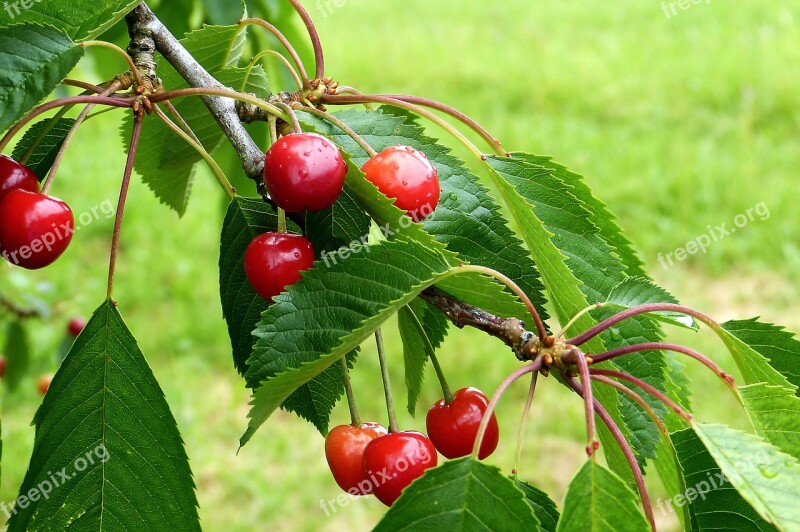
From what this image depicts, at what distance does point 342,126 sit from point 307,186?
7.1 inches

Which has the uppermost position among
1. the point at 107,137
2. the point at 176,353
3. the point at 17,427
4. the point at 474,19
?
the point at 474,19

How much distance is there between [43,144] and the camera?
1.15 meters

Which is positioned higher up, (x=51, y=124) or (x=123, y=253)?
(x=123, y=253)

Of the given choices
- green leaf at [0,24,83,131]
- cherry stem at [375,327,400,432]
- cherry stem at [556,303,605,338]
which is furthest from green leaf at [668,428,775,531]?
green leaf at [0,24,83,131]

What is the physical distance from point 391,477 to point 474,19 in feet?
27.2

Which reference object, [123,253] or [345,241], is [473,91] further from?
[345,241]

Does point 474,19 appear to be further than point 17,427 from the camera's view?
Yes

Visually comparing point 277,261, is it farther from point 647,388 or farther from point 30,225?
point 647,388

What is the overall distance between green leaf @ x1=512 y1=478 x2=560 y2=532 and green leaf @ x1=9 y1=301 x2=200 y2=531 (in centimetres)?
38

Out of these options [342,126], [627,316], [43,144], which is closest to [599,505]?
[627,316]

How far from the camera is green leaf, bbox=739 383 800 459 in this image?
35.0 inches

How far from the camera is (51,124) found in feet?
3.56

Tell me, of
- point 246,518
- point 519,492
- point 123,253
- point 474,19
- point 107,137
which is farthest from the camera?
point 474,19

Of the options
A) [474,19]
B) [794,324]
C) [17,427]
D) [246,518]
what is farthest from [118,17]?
[474,19]
